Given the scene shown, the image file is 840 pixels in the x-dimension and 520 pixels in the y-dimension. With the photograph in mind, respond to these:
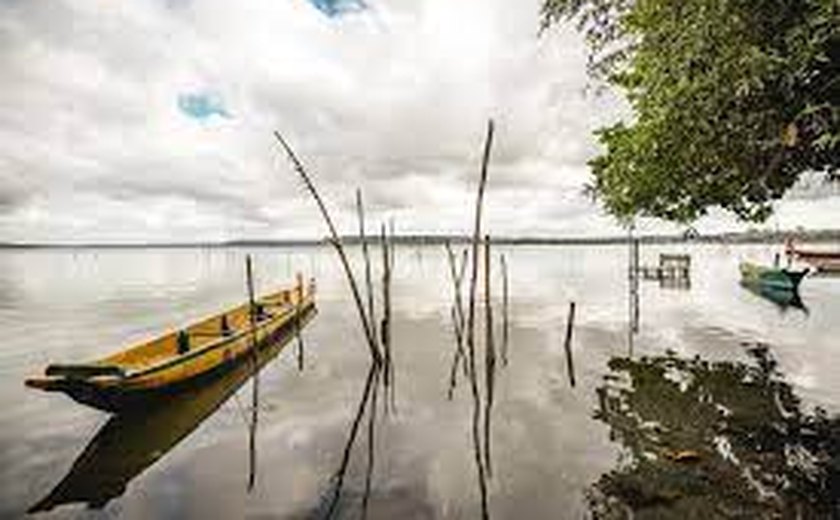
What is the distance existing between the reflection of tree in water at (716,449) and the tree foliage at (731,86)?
4.20 metres

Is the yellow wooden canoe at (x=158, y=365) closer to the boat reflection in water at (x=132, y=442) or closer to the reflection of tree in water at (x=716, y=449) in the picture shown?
the boat reflection in water at (x=132, y=442)

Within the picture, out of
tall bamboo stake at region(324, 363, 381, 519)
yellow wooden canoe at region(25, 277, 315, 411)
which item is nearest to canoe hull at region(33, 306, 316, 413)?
yellow wooden canoe at region(25, 277, 315, 411)

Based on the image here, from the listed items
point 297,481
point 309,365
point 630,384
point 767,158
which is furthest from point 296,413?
point 767,158

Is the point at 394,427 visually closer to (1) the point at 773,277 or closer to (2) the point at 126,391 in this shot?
(2) the point at 126,391

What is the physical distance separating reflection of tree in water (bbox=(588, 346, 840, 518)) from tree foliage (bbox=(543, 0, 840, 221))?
420 centimetres

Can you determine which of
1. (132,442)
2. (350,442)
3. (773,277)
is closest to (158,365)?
(132,442)

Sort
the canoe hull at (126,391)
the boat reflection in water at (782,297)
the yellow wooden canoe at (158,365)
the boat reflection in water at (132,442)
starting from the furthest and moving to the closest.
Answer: the boat reflection in water at (782,297), the yellow wooden canoe at (158,365), the canoe hull at (126,391), the boat reflection in water at (132,442)

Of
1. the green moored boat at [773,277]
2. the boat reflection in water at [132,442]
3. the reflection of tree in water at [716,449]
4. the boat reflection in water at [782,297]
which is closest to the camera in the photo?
the reflection of tree in water at [716,449]

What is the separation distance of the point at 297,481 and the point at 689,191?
26.5ft

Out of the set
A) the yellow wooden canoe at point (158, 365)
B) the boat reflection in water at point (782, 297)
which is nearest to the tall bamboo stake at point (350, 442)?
the yellow wooden canoe at point (158, 365)

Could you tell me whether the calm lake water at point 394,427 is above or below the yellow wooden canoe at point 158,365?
below

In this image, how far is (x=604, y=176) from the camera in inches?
511

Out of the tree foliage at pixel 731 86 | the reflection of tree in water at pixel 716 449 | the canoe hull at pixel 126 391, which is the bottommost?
the reflection of tree in water at pixel 716 449

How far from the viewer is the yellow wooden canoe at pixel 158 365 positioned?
1149cm
